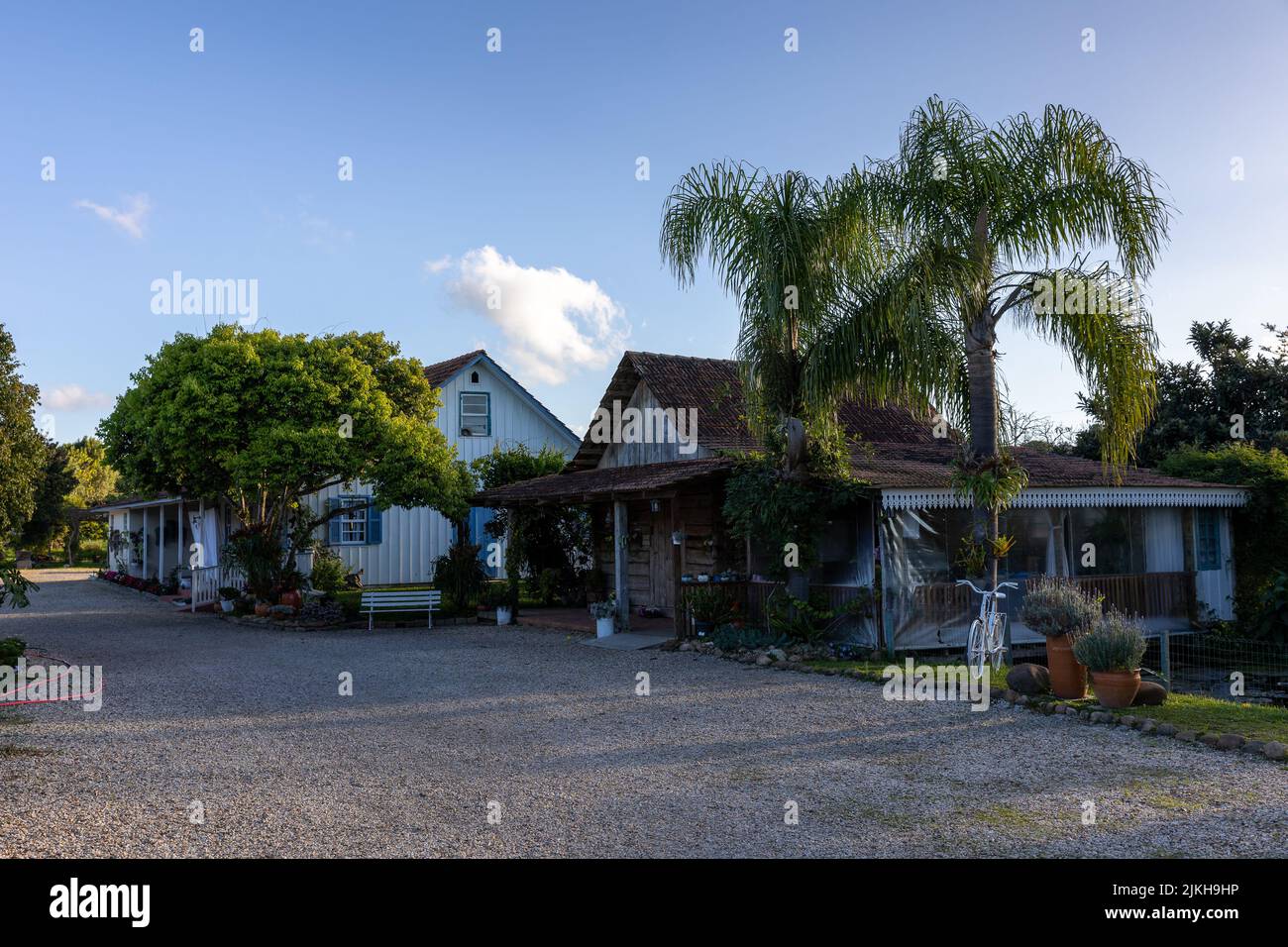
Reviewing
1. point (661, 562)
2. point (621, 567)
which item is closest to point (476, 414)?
point (661, 562)

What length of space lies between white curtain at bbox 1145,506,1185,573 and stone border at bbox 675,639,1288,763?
7.52 metres

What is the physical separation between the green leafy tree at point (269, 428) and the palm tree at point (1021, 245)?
34.4 ft

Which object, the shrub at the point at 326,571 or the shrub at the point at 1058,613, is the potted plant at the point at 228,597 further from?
the shrub at the point at 1058,613

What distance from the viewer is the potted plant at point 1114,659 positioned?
968 centimetres

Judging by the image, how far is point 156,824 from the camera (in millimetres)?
6266

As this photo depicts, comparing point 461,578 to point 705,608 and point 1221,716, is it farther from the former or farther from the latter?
point 1221,716

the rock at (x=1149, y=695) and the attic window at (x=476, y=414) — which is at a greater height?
the attic window at (x=476, y=414)

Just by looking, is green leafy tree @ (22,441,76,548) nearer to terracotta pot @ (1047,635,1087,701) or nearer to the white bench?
the white bench

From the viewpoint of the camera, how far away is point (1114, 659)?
971 centimetres

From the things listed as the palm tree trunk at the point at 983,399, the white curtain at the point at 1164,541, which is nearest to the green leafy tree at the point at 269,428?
the palm tree trunk at the point at 983,399

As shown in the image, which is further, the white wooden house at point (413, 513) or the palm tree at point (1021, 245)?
the white wooden house at point (413, 513)
